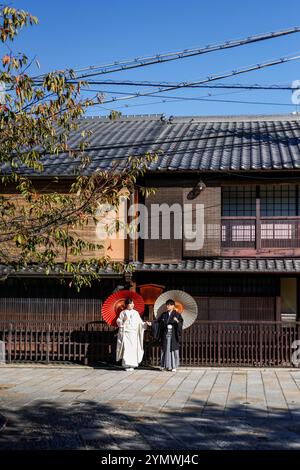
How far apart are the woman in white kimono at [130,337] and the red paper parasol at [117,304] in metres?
0.29

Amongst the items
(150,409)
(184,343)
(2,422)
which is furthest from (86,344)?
(2,422)

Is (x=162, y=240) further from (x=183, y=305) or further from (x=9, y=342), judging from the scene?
(x=9, y=342)

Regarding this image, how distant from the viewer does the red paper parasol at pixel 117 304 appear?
18.0m


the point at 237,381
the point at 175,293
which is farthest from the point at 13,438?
the point at 175,293

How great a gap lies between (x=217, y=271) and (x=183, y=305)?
1.35 meters

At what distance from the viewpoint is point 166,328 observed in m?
17.4

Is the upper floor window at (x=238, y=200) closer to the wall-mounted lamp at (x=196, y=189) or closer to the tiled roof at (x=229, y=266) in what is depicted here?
the wall-mounted lamp at (x=196, y=189)

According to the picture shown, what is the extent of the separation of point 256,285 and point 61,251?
588 cm

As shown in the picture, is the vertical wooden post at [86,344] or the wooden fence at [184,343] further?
the vertical wooden post at [86,344]

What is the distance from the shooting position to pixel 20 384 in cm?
1458

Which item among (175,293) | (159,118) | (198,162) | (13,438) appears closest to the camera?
(13,438)

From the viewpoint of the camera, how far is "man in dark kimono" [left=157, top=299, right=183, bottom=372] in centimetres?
1714

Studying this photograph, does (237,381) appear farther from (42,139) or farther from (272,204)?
(42,139)

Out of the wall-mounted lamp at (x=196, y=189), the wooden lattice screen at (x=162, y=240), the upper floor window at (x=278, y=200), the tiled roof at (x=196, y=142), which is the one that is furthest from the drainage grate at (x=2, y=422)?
the upper floor window at (x=278, y=200)
